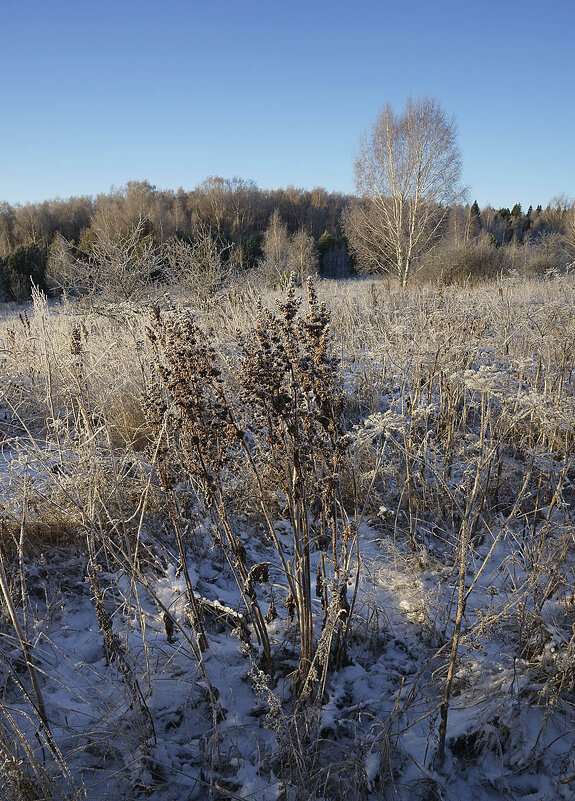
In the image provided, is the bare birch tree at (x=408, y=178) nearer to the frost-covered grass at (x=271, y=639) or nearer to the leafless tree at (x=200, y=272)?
the leafless tree at (x=200, y=272)

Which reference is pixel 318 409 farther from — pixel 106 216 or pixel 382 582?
pixel 106 216

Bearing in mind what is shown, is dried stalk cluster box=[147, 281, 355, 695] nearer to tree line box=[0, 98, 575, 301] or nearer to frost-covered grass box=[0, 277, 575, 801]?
frost-covered grass box=[0, 277, 575, 801]

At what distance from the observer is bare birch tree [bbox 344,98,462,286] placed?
714 inches

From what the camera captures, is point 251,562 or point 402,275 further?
point 402,275

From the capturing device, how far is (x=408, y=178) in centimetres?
1839

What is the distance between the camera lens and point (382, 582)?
2.53 m

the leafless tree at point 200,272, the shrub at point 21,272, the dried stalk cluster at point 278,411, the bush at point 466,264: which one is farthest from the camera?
the shrub at point 21,272

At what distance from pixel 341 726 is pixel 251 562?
3.55 ft

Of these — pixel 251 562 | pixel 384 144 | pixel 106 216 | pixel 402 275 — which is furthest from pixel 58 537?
pixel 106 216

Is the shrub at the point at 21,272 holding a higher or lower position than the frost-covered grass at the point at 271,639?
higher

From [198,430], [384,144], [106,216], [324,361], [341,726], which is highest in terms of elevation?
[384,144]

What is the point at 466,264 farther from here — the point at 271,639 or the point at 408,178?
the point at 271,639

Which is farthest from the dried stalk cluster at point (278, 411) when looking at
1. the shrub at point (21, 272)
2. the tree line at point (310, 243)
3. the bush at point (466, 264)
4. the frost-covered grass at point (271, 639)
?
the shrub at point (21, 272)

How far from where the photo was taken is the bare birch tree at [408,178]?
18141 mm
